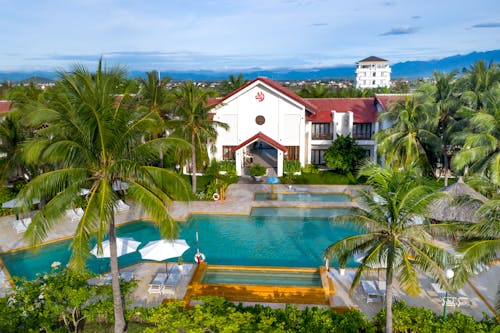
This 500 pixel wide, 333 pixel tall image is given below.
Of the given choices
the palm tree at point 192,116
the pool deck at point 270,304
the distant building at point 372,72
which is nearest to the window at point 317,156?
the pool deck at point 270,304

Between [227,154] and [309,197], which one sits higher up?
[227,154]

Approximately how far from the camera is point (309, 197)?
28156 millimetres

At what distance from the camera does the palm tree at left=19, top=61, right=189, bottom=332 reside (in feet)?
34.6

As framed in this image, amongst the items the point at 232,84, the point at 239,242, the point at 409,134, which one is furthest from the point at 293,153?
the point at 232,84

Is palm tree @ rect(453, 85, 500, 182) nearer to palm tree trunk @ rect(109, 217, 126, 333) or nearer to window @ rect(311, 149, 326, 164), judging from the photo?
palm tree trunk @ rect(109, 217, 126, 333)

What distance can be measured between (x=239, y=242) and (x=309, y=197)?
339 inches

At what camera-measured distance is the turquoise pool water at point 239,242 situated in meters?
19.0

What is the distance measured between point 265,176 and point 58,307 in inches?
873

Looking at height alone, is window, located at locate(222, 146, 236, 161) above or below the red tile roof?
below

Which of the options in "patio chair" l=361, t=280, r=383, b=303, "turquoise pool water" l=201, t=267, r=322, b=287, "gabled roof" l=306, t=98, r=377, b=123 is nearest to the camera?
"patio chair" l=361, t=280, r=383, b=303

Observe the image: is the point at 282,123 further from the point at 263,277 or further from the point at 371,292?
the point at 371,292

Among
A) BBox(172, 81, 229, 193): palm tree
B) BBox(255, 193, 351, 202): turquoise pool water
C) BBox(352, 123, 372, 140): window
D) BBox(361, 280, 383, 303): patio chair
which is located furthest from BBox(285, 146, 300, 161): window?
BBox(361, 280, 383, 303): patio chair

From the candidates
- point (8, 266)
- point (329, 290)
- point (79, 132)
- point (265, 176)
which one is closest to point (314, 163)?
point (265, 176)

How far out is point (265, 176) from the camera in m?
33.0
